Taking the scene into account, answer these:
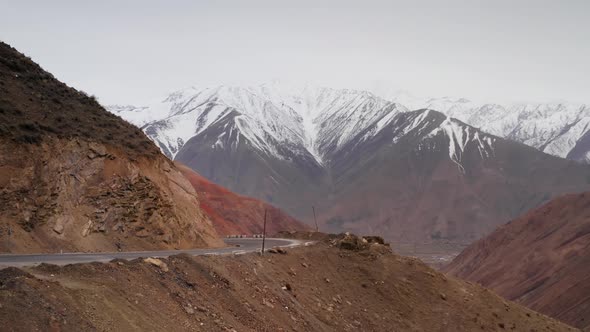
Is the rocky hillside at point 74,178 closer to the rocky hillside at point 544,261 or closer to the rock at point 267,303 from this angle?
the rock at point 267,303

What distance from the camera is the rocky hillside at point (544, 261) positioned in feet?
231

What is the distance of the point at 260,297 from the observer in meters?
25.1

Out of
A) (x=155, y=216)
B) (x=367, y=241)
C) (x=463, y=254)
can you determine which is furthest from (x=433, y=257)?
(x=155, y=216)

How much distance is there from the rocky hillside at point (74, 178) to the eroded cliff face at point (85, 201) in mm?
42

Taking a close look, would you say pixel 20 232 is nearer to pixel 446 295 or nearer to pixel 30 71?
pixel 30 71

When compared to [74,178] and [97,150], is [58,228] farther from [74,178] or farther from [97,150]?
[97,150]

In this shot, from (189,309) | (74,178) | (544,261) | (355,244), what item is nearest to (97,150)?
(74,178)

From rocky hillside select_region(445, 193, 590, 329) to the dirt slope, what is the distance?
31176 mm

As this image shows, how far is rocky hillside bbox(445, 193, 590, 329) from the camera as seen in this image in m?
70.5

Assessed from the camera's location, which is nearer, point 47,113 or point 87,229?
point 87,229

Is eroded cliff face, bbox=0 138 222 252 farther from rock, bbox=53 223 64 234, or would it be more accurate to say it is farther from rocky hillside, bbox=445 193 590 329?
rocky hillside, bbox=445 193 590 329

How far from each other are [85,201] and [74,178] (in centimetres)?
112

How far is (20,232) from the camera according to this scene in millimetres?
26406

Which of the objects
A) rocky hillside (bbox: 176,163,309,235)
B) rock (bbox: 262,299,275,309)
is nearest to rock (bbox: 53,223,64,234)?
rock (bbox: 262,299,275,309)
